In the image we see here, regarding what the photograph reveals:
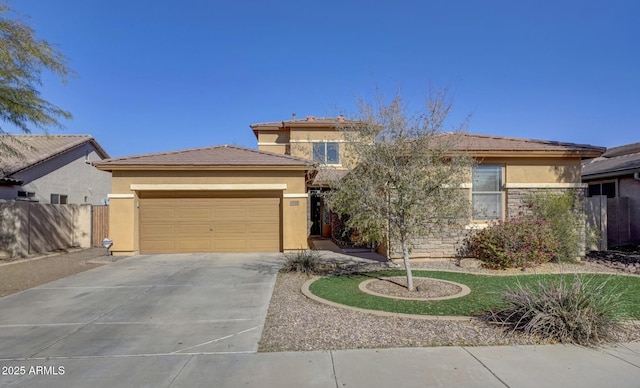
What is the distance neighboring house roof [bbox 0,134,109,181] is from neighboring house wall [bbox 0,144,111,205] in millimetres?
281

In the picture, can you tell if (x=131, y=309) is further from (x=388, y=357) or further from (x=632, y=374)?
(x=632, y=374)

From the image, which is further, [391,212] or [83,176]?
[83,176]

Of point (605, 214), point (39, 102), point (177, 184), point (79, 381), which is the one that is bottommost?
point (79, 381)

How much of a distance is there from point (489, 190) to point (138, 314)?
10.4 metres

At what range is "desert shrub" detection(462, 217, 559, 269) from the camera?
34.3 feet

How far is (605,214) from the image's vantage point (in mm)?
14195

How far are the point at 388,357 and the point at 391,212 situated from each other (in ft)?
11.3

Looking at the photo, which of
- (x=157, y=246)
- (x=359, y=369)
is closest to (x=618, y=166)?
(x=359, y=369)

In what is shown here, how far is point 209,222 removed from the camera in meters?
14.9

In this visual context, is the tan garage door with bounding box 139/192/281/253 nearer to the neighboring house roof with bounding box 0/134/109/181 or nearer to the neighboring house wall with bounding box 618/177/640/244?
the neighboring house roof with bounding box 0/134/109/181

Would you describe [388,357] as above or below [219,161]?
below

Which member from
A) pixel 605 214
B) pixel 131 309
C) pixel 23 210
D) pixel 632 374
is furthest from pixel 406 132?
pixel 23 210

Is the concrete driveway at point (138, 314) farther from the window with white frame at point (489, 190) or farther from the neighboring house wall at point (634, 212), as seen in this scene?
the neighboring house wall at point (634, 212)

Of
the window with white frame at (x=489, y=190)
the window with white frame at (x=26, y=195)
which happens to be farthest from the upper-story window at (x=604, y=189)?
the window with white frame at (x=26, y=195)
